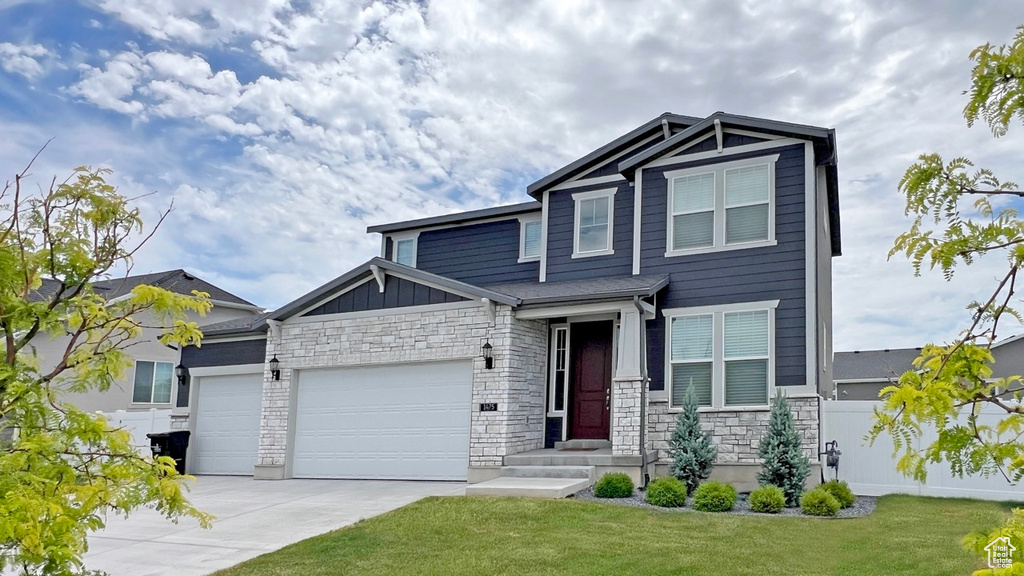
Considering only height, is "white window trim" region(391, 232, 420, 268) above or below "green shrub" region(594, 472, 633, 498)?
above

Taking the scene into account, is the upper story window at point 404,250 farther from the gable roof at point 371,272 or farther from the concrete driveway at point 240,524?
the concrete driveway at point 240,524

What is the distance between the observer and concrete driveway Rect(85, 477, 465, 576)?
8719 millimetres

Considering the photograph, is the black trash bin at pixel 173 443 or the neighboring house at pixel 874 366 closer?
the black trash bin at pixel 173 443

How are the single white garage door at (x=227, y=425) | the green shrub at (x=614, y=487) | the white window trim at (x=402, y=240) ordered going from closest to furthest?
the green shrub at (x=614, y=487)
the single white garage door at (x=227, y=425)
the white window trim at (x=402, y=240)

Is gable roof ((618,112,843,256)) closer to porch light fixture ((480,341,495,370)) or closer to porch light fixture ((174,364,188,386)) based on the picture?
porch light fixture ((480,341,495,370))

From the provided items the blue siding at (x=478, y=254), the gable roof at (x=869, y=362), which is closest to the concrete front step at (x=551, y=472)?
the blue siding at (x=478, y=254)

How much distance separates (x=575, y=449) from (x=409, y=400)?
3.12 metres

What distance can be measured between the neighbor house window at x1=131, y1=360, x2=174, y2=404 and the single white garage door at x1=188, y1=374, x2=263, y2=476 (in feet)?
28.3

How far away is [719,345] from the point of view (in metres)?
13.7

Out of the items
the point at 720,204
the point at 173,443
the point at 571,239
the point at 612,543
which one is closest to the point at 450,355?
the point at 571,239

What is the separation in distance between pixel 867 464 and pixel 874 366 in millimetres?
22527

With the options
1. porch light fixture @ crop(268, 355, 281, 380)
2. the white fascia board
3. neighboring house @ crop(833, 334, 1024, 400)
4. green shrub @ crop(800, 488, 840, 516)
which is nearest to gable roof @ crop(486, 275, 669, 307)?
the white fascia board

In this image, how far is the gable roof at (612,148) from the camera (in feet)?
51.5

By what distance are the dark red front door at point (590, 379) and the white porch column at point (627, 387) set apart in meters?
1.04
